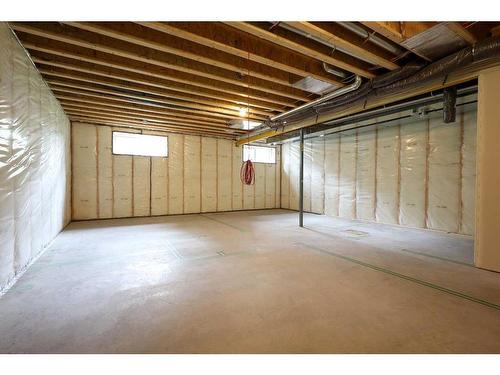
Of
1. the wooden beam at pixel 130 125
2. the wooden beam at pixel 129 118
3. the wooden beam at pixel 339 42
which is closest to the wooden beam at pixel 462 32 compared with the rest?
the wooden beam at pixel 339 42

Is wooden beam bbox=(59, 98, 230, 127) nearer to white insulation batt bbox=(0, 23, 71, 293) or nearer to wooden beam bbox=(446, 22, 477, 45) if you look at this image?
white insulation batt bbox=(0, 23, 71, 293)

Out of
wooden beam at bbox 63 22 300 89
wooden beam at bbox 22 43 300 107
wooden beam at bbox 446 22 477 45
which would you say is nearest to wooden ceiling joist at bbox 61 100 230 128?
wooden beam at bbox 22 43 300 107

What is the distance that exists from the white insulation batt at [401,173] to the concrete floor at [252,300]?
116cm

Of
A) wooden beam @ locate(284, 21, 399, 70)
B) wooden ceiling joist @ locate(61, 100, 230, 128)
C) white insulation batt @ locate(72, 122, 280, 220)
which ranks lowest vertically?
white insulation batt @ locate(72, 122, 280, 220)

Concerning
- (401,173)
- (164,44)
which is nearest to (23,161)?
(164,44)

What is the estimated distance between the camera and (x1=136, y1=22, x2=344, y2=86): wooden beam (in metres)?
2.35

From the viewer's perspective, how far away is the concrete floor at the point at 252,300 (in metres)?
1.49

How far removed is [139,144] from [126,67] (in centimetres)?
404

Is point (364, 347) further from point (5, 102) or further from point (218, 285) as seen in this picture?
point (5, 102)

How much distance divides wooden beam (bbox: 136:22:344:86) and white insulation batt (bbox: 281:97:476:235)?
10.1ft

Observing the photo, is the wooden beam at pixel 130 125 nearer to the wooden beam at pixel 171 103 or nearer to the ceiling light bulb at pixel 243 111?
the wooden beam at pixel 171 103

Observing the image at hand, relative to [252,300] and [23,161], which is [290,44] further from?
[23,161]

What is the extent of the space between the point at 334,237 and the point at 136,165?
5.67 m
